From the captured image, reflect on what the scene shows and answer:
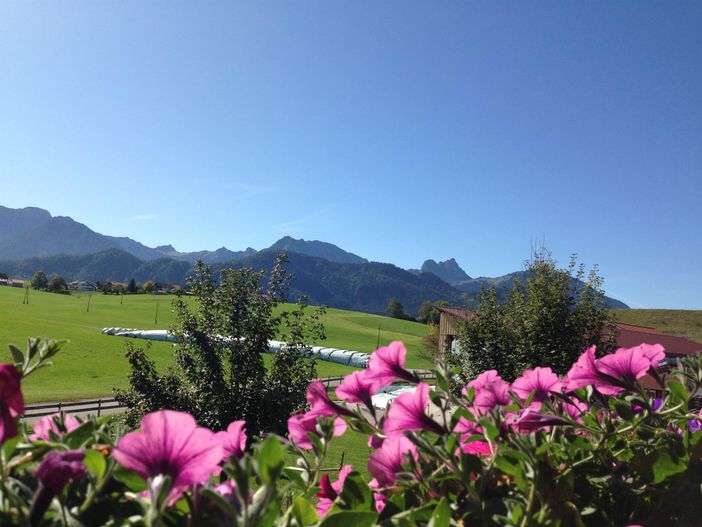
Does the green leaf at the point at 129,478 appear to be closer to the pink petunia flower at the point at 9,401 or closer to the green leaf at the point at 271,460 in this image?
the pink petunia flower at the point at 9,401

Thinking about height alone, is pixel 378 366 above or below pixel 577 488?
above

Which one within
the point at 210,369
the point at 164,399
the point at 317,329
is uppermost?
the point at 317,329

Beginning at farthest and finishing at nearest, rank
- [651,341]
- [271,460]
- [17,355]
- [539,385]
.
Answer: [651,341]
[539,385]
[17,355]
[271,460]

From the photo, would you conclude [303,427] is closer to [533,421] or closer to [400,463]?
[400,463]

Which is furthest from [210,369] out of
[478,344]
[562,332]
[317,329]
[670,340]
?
[670,340]

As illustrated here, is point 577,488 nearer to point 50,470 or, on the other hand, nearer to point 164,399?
point 50,470

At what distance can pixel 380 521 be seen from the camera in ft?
2.77

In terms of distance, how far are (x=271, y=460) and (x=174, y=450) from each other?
0.57 feet

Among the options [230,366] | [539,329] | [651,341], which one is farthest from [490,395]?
[651,341]

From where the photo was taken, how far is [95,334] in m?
50.6

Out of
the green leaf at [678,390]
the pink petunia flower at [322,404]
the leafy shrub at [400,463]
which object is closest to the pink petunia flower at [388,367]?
the leafy shrub at [400,463]

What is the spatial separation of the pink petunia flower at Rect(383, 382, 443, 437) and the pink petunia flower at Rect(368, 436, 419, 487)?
24 millimetres

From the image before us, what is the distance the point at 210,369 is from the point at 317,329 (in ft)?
8.92

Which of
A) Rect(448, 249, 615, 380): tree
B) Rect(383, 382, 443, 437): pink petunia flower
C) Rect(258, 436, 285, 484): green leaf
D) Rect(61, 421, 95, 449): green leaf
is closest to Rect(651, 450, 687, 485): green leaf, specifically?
Rect(383, 382, 443, 437): pink petunia flower
